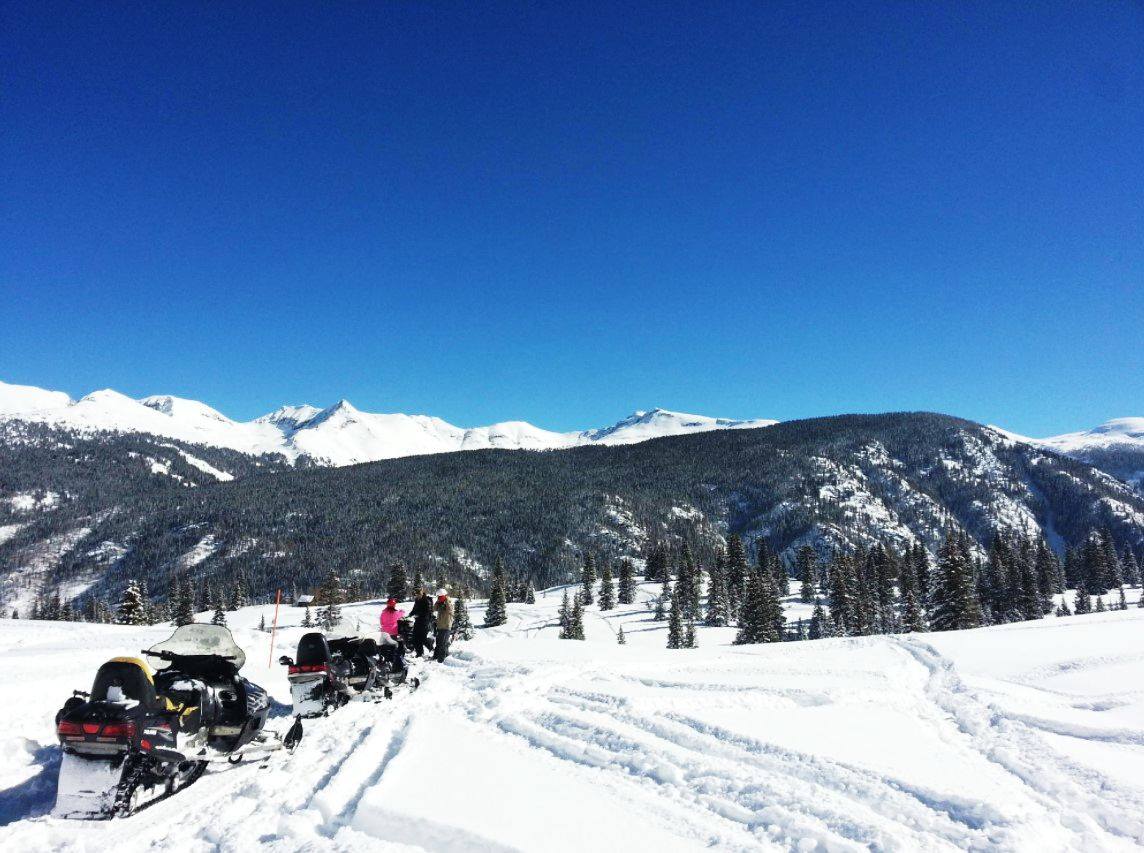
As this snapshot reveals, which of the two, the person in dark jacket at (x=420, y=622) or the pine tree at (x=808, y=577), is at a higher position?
the person in dark jacket at (x=420, y=622)

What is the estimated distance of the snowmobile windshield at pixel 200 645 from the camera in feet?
27.7

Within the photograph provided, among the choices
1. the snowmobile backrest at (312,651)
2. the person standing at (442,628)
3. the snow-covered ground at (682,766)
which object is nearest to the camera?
the snow-covered ground at (682,766)

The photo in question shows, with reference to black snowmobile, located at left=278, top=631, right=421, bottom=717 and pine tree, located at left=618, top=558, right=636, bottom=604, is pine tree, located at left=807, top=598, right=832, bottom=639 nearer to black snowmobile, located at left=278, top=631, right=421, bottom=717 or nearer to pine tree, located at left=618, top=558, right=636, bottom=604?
pine tree, located at left=618, top=558, right=636, bottom=604

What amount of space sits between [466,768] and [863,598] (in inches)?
2239

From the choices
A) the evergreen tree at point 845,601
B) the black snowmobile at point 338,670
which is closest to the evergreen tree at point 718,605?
the evergreen tree at point 845,601

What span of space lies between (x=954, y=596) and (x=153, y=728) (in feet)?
157

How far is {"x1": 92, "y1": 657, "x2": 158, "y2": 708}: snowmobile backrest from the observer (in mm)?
6332

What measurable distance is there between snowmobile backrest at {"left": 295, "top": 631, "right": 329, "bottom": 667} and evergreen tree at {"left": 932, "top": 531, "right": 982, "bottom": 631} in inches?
1699

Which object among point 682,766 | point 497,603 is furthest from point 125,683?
point 497,603

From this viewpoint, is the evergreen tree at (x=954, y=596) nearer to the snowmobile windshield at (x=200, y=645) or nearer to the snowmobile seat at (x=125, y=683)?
the snowmobile windshield at (x=200, y=645)

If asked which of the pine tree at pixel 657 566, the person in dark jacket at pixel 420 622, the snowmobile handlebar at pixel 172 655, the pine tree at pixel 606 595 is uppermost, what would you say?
the snowmobile handlebar at pixel 172 655

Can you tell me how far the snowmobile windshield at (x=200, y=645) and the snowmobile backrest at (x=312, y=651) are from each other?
249 centimetres

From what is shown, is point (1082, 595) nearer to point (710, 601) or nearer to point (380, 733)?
point (710, 601)

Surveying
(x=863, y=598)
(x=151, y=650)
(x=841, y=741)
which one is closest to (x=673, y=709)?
(x=841, y=741)
